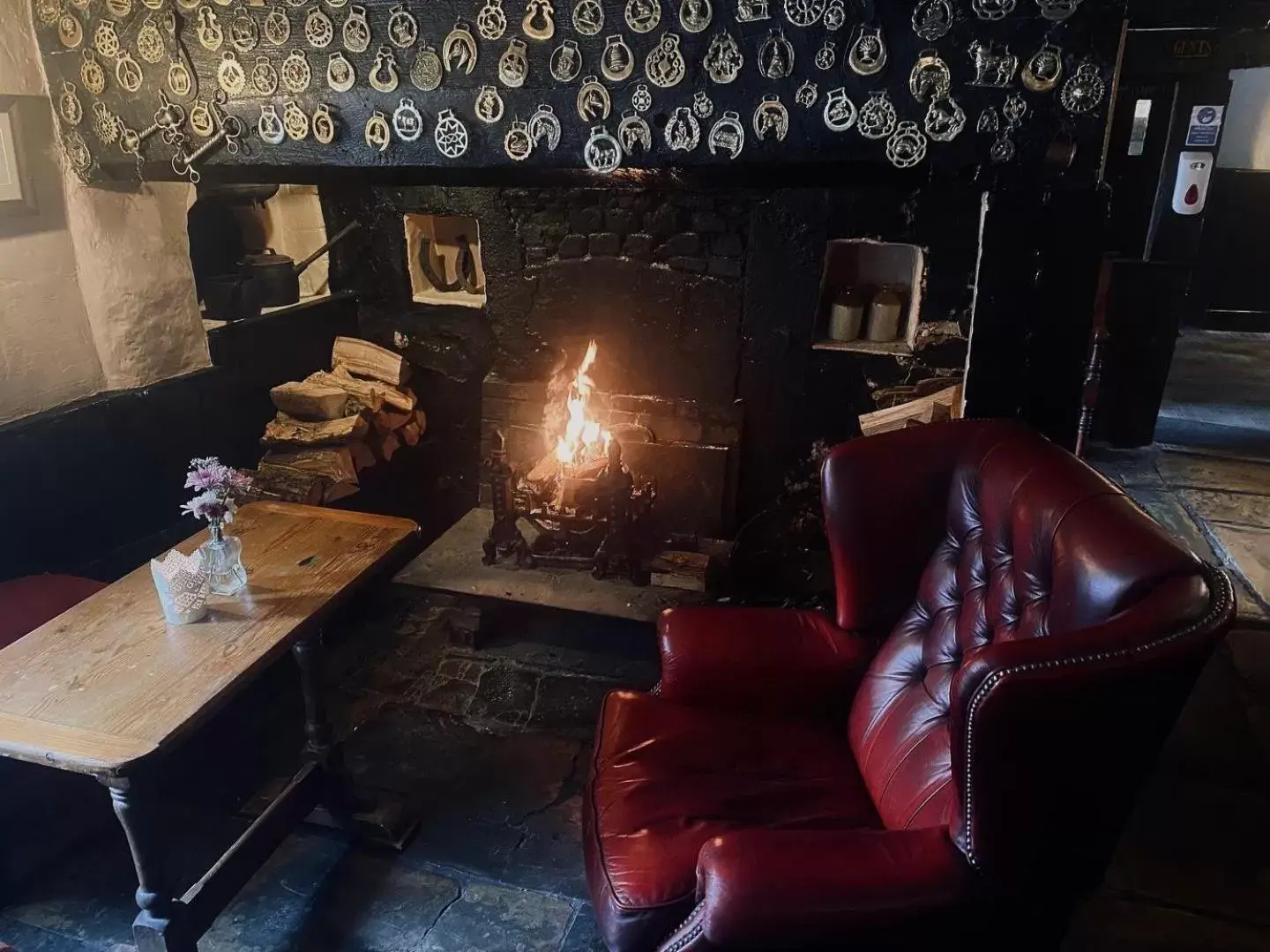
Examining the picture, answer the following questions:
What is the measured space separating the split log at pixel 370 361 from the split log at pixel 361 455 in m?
0.38

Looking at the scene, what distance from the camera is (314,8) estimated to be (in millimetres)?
2371

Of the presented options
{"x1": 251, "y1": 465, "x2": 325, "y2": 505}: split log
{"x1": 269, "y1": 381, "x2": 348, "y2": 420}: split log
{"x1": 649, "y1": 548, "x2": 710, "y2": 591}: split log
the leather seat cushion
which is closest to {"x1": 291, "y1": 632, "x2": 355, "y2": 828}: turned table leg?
the leather seat cushion

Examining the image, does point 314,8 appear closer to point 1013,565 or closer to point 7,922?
point 1013,565

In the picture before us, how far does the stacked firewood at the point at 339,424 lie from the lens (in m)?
3.33

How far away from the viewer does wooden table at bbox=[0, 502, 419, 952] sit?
1.56 m

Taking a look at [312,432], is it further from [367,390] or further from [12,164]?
[12,164]

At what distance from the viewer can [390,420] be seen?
3732 millimetres

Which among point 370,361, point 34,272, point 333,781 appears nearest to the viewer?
point 333,781

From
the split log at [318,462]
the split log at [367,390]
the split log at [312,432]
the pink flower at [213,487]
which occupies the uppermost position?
the pink flower at [213,487]

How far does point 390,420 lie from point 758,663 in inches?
87.4

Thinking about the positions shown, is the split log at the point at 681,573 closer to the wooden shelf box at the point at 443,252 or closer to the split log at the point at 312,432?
the split log at the point at 312,432

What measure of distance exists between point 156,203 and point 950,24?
2556mm

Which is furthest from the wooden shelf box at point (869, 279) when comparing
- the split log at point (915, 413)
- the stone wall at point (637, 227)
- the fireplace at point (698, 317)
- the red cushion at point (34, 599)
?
the red cushion at point (34, 599)

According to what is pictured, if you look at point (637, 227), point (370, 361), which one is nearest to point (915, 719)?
point (637, 227)
